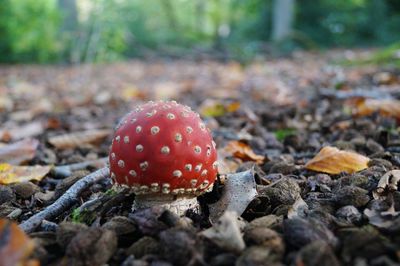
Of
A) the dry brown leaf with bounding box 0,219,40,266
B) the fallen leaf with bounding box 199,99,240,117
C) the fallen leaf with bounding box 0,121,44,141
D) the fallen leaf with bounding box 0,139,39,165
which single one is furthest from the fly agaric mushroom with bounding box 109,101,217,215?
the fallen leaf with bounding box 199,99,240,117

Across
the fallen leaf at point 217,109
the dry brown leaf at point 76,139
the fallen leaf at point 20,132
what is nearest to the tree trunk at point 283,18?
the fallen leaf at point 217,109

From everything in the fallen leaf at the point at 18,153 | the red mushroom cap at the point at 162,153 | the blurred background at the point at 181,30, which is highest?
the red mushroom cap at the point at 162,153

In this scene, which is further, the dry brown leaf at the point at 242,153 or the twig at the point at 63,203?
the dry brown leaf at the point at 242,153

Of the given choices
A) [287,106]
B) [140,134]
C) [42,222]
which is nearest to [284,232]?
[140,134]

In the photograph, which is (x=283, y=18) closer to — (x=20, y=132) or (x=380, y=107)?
(x=380, y=107)

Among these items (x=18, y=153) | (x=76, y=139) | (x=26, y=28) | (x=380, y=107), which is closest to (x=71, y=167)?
(x=18, y=153)

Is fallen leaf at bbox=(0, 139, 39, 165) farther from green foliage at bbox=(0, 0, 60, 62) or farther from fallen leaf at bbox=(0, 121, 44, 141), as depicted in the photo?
green foliage at bbox=(0, 0, 60, 62)

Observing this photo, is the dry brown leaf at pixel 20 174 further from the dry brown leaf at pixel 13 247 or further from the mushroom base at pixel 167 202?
the dry brown leaf at pixel 13 247
